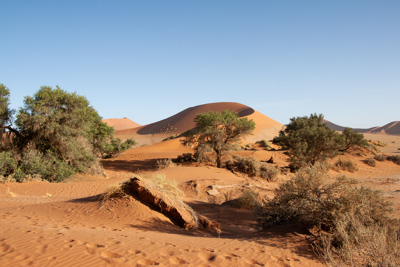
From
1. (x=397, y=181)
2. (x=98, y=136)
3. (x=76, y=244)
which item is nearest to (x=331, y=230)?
(x=76, y=244)

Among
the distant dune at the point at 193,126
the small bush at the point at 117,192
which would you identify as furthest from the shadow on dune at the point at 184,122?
the small bush at the point at 117,192

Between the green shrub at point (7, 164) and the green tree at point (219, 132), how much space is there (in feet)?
38.5

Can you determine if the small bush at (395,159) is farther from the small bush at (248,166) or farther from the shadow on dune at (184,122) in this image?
the shadow on dune at (184,122)

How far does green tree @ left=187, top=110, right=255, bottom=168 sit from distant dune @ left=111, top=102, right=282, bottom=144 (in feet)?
76.7

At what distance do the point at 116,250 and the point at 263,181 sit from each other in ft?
43.0

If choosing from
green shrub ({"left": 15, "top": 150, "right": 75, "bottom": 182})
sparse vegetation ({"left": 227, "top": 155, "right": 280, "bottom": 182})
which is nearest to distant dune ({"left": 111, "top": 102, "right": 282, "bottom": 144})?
sparse vegetation ({"left": 227, "top": 155, "right": 280, "bottom": 182})

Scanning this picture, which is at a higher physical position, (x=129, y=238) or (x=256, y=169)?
(x=129, y=238)

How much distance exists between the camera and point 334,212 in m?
5.48

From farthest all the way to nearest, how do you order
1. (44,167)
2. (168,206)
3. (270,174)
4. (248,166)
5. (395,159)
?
1. (395,159)
2. (248,166)
3. (270,174)
4. (44,167)
5. (168,206)

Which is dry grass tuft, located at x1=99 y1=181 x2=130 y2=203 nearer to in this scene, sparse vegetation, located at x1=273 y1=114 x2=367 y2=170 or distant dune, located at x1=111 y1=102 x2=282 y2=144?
sparse vegetation, located at x1=273 y1=114 x2=367 y2=170

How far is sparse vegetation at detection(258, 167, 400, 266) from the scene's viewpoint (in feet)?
15.7

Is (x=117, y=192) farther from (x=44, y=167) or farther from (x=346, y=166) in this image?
(x=346, y=166)

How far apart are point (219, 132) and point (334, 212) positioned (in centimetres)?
1456

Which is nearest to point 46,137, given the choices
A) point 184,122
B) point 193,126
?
point 193,126
